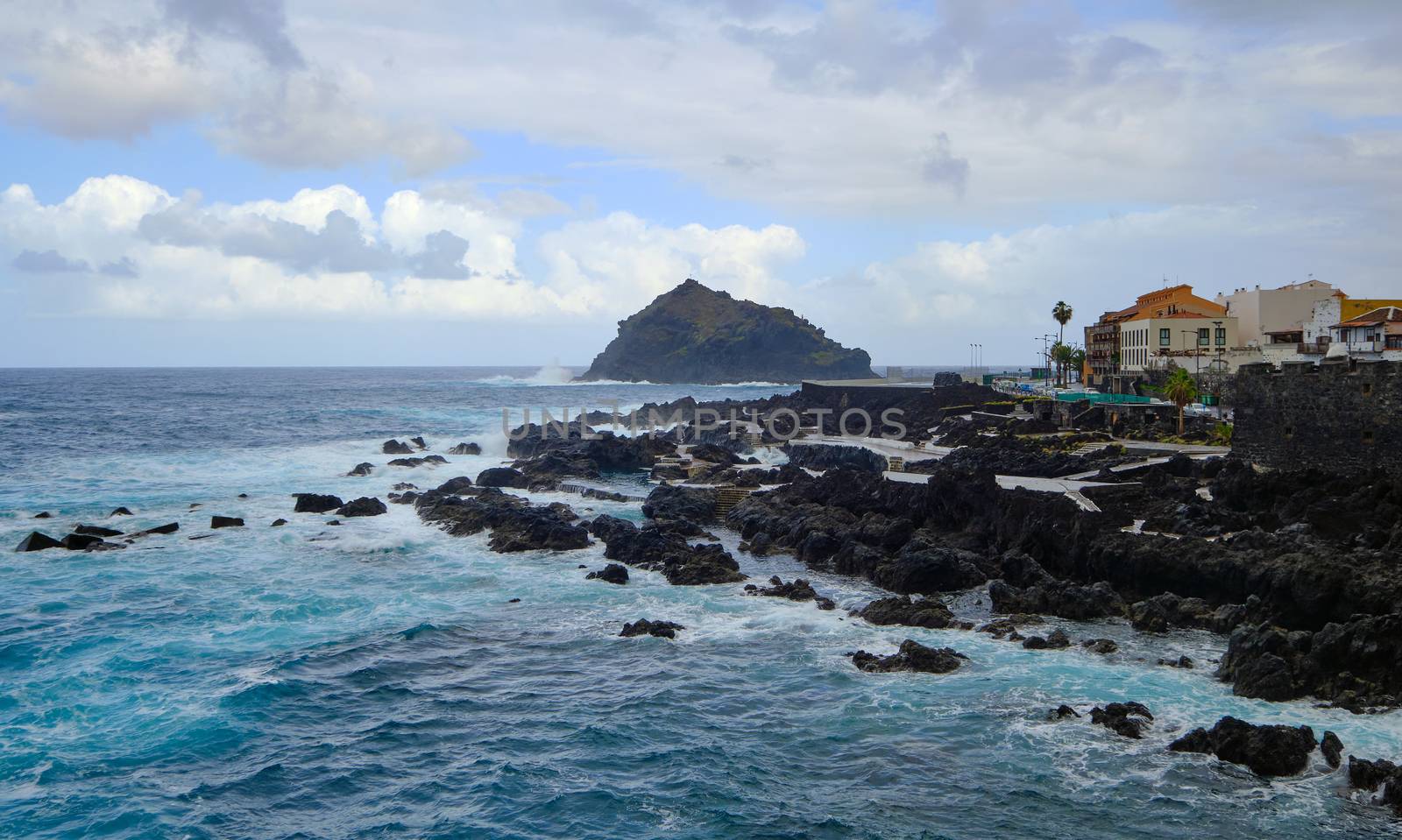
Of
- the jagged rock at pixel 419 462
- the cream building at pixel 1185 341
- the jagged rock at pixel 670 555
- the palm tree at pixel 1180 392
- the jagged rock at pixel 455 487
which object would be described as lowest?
the jagged rock at pixel 670 555

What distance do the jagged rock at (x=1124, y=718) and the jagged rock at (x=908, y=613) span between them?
6.93 metres

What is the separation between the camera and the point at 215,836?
16.1 metres

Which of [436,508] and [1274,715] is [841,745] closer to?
[1274,715]

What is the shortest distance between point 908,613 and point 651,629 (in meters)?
7.20

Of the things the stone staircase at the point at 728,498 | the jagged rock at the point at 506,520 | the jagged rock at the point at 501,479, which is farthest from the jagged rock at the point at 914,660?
the jagged rock at the point at 501,479

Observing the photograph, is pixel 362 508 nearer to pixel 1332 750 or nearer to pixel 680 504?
pixel 680 504

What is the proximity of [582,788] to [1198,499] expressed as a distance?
2628cm

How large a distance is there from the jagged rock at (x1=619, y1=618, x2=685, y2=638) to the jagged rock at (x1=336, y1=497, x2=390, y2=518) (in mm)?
23154

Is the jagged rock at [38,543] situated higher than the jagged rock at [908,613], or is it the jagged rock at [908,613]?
the jagged rock at [38,543]

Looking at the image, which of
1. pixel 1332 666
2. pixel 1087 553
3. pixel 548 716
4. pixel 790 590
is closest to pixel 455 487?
pixel 790 590

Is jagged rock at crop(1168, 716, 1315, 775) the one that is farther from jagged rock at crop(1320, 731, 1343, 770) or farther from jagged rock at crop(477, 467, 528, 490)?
jagged rock at crop(477, 467, 528, 490)

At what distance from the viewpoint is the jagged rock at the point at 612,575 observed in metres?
33.1

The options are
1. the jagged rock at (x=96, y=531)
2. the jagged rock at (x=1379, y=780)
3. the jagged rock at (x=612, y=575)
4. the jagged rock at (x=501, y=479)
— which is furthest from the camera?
the jagged rock at (x=501, y=479)

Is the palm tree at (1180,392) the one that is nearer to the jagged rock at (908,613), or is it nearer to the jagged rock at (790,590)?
the jagged rock at (790,590)
